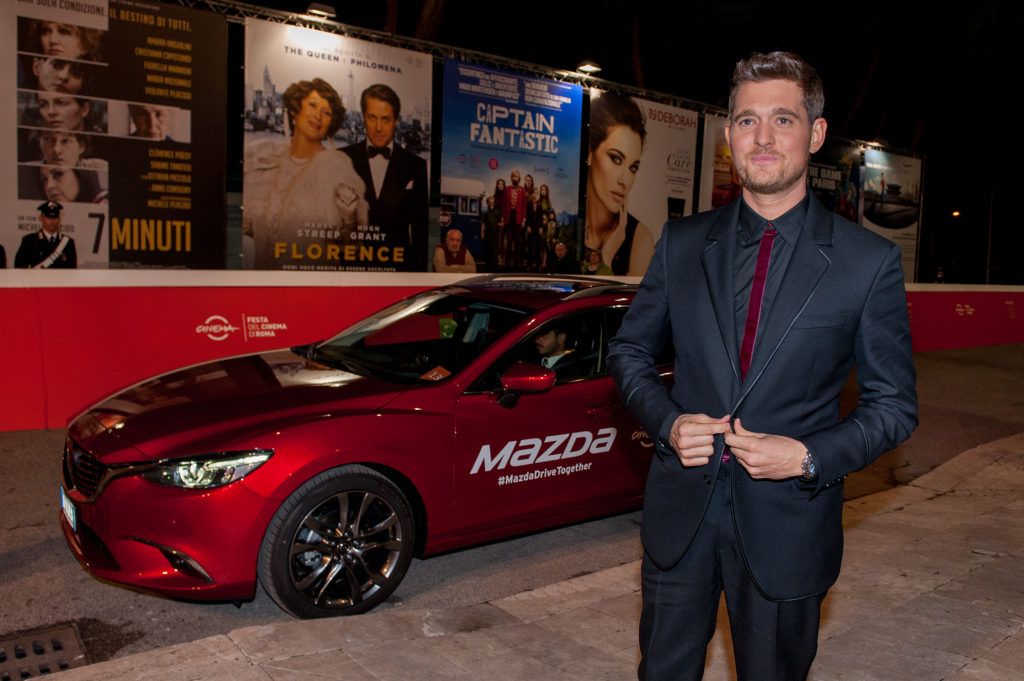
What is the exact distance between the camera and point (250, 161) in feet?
38.3

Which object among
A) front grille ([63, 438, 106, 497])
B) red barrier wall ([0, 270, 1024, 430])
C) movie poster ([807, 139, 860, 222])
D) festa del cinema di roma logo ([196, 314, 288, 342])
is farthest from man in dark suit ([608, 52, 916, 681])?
movie poster ([807, 139, 860, 222])

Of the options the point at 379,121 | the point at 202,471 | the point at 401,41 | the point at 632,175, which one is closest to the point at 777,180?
the point at 202,471

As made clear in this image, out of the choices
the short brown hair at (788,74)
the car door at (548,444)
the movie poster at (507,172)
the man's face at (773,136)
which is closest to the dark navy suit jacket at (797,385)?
the man's face at (773,136)

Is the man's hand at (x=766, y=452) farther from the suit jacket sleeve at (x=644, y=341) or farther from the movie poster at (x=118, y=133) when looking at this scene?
the movie poster at (x=118, y=133)

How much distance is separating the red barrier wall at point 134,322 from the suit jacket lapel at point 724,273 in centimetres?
588

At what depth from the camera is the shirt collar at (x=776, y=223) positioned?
211 centimetres

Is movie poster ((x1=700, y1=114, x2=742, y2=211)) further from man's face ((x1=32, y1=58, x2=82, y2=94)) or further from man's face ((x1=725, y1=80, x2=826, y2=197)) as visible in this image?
man's face ((x1=725, y1=80, x2=826, y2=197))

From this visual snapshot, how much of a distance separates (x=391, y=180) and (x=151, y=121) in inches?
135

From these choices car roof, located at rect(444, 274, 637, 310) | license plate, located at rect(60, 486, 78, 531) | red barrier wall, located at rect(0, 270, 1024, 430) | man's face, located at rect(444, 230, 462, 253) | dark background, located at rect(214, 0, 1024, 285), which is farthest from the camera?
dark background, located at rect(214, 0, 1024, 285)

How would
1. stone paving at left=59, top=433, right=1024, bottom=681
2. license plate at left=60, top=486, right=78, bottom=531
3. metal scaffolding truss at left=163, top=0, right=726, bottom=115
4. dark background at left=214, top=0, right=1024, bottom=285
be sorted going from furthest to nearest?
dark background at left=214, top=0, right=1024, bottom=285 → metal scaffolding truss at left=163, top=0, right=726, bottom=115 → license plate at left=60, top=486, right=78, bottom=531 → stone paving at left=59, top=433, right=1024, bottom=681

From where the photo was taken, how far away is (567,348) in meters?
5.25

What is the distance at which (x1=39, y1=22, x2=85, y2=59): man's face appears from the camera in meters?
9.99

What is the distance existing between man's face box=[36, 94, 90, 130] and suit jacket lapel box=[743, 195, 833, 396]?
10208mm

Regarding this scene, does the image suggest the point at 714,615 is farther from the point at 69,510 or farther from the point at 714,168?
the point at 714,168
